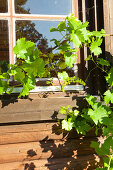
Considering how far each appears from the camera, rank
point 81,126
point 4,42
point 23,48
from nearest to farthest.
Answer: point 23,48
point 81,126
point 4,42

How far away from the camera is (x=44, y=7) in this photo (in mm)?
1743

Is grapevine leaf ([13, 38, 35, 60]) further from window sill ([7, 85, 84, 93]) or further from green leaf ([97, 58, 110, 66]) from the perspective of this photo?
green leaf ([97, 58, 110, 66])

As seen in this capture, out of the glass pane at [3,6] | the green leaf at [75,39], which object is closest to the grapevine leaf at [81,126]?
the green leaf at [75,39]

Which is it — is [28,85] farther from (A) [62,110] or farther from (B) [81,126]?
(B) [81,126]

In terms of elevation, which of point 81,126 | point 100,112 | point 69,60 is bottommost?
point 81,126

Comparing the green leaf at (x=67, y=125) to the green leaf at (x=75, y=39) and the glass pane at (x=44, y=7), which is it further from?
the glass pane at (x=44, y=7)

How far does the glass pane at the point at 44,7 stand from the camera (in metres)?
1.69

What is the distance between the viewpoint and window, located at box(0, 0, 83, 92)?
64.4 inches

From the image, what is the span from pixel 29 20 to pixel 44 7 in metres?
0.18

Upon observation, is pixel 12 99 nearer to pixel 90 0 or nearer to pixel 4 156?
pixel 4 156

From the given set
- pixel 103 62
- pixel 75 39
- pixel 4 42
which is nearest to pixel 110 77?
pixel 103 62

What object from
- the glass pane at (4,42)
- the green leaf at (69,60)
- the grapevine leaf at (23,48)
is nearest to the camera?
the grapevine leaf at (23,48)

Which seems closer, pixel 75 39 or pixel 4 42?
pixel 75 39

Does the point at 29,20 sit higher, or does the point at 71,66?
the point at 29,20
